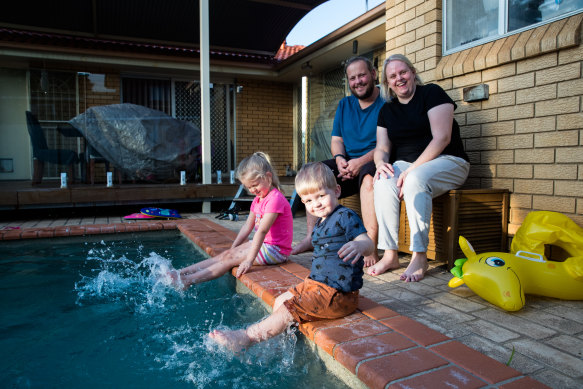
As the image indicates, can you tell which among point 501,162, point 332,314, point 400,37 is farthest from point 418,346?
point 400,37

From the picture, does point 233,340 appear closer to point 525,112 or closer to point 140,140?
point 525,112

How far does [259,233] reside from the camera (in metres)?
2.53

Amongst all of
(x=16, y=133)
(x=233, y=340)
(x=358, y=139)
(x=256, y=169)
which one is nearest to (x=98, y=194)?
(x=16, y=133)

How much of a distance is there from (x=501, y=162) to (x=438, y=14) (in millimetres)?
1436

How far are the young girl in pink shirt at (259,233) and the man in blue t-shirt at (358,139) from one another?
0.60 meters

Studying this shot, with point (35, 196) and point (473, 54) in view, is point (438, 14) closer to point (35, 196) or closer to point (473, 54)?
point (473, 54)

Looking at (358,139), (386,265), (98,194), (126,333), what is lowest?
(126,333)

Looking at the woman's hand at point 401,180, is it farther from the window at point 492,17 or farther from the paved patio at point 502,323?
the window at point 492,17

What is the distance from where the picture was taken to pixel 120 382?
5.32 ft

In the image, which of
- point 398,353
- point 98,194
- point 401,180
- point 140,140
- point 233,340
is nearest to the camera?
point 398,353

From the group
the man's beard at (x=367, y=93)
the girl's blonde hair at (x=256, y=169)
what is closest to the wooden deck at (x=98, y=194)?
the man's beard at (x=367, y=93)

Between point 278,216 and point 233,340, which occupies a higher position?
point 278,216

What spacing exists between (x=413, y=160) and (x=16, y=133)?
229 inches

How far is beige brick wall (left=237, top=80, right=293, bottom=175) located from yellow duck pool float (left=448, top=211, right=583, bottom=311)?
7.08 metres
